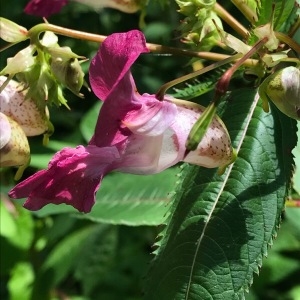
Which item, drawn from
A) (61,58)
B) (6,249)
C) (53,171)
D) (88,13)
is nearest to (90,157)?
(53,171)

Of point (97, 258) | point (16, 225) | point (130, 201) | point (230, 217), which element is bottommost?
point (97, 258)

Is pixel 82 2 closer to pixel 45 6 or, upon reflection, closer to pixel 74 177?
pixel 45 6

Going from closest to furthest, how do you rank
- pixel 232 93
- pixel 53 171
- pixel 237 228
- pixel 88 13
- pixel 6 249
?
pixel 53 171
pixel 237 228
pixel 232 93
pixel 6 249
pixel 88 13

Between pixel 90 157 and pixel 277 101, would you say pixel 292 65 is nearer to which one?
pixel 277 101

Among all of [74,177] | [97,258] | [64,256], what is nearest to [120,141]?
[74,177]

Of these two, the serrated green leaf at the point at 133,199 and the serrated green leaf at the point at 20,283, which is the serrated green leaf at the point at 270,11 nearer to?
the serrated green leaf at the point at 133,199
